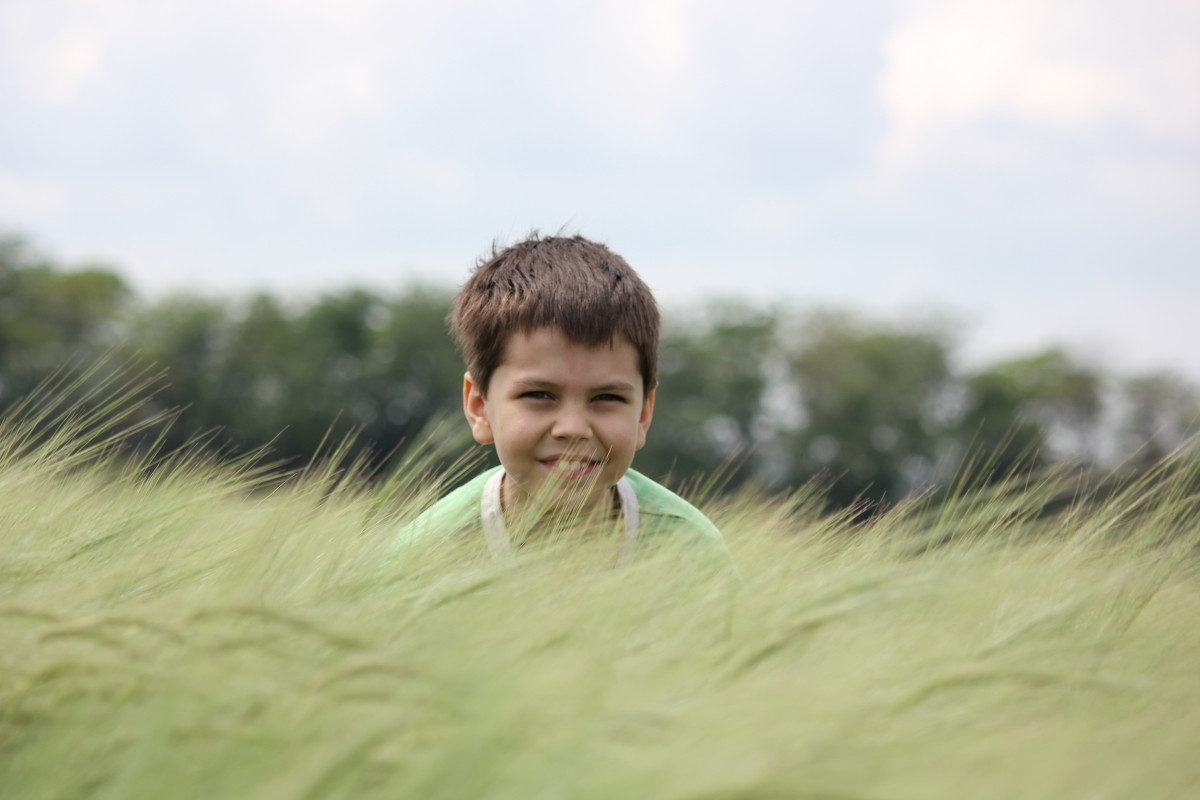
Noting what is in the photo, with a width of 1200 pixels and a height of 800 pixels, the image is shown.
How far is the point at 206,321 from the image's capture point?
39.9 m

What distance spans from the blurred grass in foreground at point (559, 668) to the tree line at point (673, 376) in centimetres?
3270

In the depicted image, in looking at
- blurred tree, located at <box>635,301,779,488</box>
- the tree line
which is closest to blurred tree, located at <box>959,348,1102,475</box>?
the tree line

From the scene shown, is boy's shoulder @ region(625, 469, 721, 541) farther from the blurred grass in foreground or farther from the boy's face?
the blurred grass in foreground

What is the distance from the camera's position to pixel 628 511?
9.96 feet

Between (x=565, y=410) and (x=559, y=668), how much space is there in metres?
1.49

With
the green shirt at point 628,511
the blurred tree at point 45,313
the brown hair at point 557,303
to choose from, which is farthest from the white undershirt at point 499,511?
the blurred tree at point 45,313

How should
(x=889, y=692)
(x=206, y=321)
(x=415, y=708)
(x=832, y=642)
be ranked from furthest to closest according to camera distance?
(x=206, y=321)
(x=832, y=642)
(x=889, y=692)
(x=415, y=708)

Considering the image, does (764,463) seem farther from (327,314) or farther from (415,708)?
(415,708)

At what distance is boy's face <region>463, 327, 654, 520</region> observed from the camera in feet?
9.49

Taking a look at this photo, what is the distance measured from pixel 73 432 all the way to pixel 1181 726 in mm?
2301

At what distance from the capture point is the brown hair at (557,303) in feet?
9.98

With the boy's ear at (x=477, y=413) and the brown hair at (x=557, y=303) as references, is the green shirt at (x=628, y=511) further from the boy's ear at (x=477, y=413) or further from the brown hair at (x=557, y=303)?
the brown hair at (x=557, y=303)

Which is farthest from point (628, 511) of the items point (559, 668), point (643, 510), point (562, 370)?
point (559, 668)

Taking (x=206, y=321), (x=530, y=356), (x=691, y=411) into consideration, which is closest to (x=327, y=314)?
(x=206, y=321)
